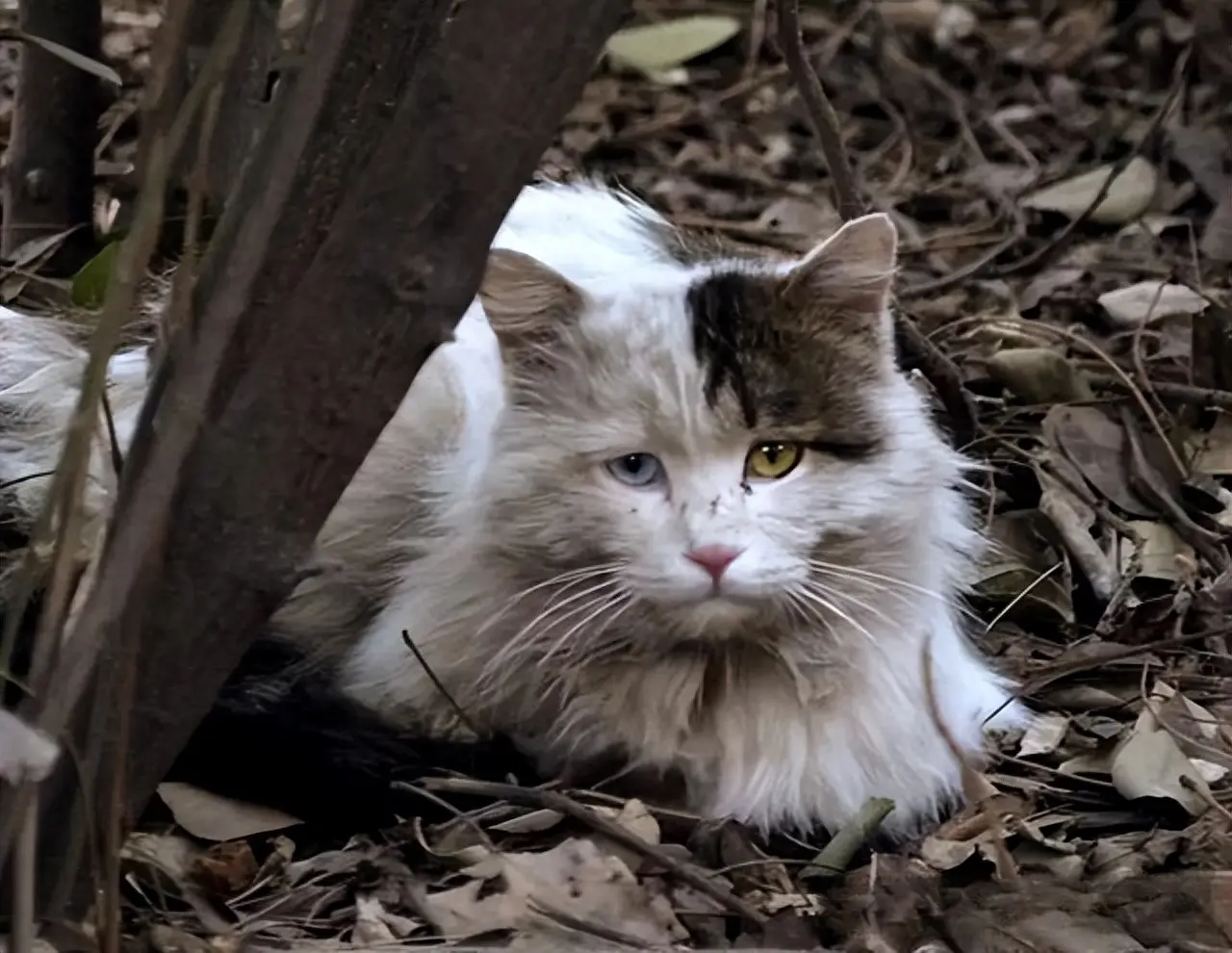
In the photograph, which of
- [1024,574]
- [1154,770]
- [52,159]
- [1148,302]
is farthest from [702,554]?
[1148,302]

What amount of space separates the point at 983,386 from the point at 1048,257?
1.79ft

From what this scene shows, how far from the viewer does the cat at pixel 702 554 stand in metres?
1.55

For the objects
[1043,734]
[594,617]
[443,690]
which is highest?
[594,617]

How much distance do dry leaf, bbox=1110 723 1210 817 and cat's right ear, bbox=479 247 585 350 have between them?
734mm

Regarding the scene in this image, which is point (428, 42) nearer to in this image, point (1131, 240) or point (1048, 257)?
point (1048, 257)

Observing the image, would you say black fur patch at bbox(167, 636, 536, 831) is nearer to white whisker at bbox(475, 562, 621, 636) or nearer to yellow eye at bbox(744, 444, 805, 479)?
white whisker at bbox(475, 562, 621, 636)

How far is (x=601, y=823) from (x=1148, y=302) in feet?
5.55

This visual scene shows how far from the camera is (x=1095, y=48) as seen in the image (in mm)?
3996

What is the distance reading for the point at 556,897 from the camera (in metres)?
1.42

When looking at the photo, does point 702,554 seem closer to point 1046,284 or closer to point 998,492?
point 998,492

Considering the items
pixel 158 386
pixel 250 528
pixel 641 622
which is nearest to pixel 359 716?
pixel 641 622

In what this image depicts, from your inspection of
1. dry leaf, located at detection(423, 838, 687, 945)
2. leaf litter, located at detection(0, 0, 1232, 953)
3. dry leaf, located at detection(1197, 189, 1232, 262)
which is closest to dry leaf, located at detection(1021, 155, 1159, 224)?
leaf litter, located at detection(0, 0, 1232, 953)

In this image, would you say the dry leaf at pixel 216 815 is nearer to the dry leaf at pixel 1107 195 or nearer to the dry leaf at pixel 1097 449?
the dry leaf at pixel 1097 449

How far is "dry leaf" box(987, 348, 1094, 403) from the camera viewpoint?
2.51 metres
